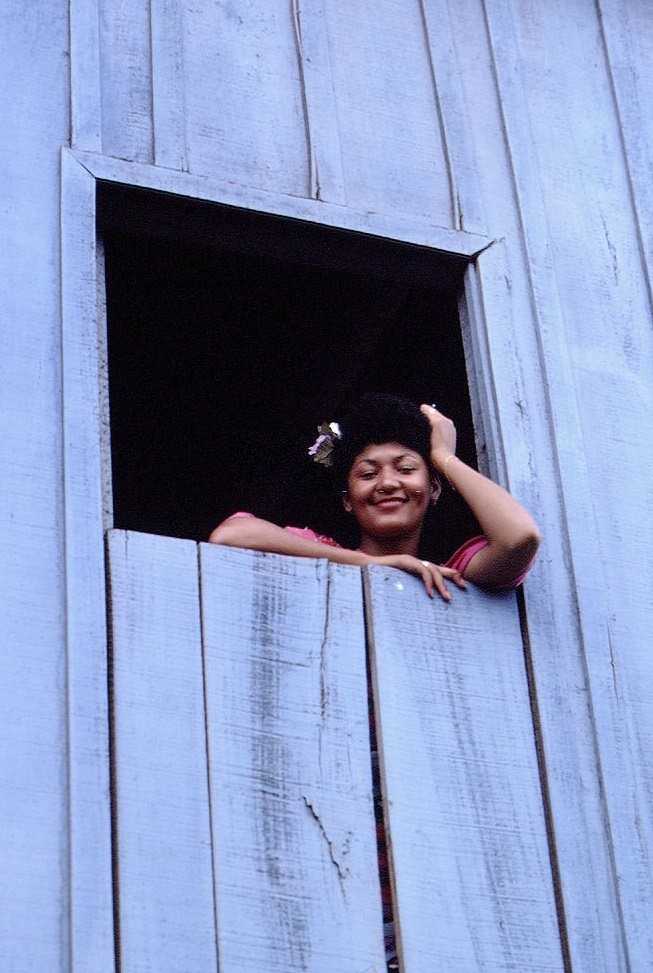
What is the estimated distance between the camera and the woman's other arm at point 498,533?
4.49m

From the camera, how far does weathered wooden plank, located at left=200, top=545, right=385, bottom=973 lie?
3.85 meters

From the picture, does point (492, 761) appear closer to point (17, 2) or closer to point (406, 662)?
point (406, 662)

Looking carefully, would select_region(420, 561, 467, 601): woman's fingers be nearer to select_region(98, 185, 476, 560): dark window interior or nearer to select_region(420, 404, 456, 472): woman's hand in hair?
select_region(420, 404, 456, 472): woman's hand in hair

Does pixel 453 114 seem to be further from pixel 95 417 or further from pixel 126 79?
pixel 95 417

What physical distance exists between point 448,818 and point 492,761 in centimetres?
21

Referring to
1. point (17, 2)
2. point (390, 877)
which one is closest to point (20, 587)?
point (390, 877)

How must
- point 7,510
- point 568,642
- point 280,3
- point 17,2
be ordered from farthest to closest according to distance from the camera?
point 280,3, point 17,2, point 568,642, point 7,510

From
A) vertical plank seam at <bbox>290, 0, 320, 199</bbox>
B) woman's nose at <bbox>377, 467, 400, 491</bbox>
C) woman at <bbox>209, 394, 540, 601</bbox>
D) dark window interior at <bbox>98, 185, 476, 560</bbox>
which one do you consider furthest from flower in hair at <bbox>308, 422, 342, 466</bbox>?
vertical plank seam at <bbox>290, 0, 320, 199</bbox>

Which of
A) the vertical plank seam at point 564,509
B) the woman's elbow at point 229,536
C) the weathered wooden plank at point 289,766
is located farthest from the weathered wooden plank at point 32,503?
the vertical plank seam at point 564,509

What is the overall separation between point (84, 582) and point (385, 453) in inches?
52.3

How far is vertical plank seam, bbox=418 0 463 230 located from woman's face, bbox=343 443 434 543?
0.70 meters

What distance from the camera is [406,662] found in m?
4.30

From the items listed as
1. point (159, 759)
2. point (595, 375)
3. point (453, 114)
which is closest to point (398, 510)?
point (595, 375)

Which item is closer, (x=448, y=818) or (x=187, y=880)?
(x=187, y=880)
